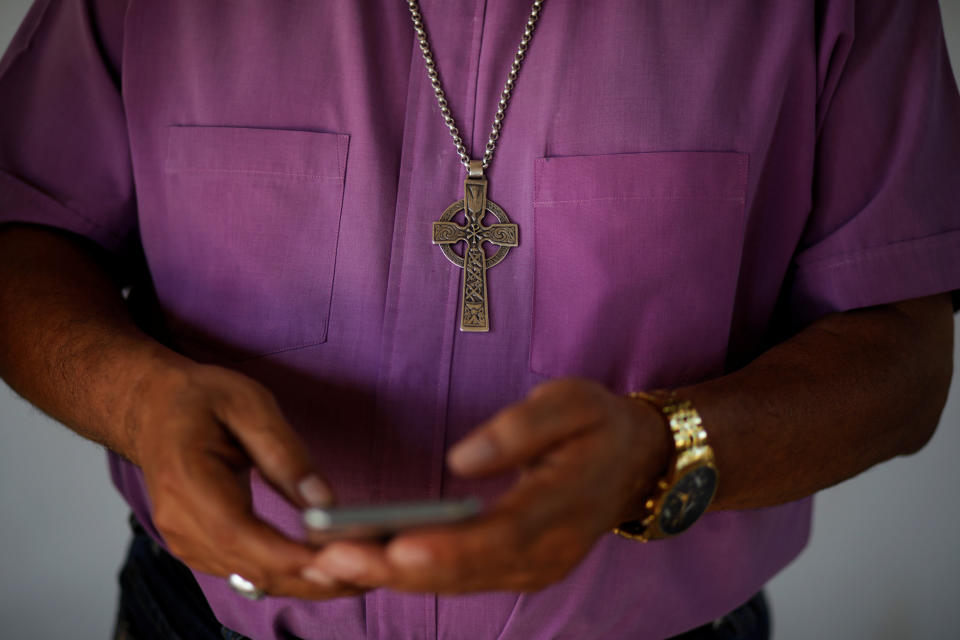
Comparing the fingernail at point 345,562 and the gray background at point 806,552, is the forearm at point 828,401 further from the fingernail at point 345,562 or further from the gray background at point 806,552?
the gray background at point 806,552

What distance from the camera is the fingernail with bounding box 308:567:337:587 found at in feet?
1.83

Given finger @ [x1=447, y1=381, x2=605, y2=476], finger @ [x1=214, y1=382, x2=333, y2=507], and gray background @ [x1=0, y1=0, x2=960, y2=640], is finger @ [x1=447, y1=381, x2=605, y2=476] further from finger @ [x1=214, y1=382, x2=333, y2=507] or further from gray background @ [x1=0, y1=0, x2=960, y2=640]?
gray background @ [x1=0, y1=0, x2=960, y2=640]

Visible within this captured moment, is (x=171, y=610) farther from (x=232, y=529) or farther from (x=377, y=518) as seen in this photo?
(x=377, y=518)

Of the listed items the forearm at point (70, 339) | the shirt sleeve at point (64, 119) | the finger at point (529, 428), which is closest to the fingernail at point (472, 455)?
the finger at point (529, 428)

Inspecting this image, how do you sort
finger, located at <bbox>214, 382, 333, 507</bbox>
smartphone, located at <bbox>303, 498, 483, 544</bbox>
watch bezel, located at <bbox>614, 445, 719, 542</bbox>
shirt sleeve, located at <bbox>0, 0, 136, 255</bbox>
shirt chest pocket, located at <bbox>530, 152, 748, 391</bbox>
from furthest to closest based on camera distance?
shirt sleeve, located at <bbox>0, 0, 136, 255</bbox> < shirt chest pocket, located at <bbox>530, 152, 748, 391</bbox> < watch bezel, located at <bbox>614, 445, 719, 542</bbox> < finger, located at <bbox>214, 382, 333, 507</bbox> < smartphone, located at <bbox>303, 498, 483, 544</bbox>

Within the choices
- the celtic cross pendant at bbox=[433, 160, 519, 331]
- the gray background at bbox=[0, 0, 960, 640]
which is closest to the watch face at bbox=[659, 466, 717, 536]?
the celtic cross pendant at bbox=[433, 160, 519, 331]

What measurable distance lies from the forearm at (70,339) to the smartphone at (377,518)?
35 centimetres

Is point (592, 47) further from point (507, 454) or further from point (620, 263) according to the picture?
point (507, 454)

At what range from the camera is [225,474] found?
0.60 metres

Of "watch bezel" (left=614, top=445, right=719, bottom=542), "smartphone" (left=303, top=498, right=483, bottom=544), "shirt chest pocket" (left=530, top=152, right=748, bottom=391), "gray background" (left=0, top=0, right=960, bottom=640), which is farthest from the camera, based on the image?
"gray background" (left=0, top=0, right=960, bottom=640)

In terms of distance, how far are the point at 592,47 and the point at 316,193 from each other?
38 centimetres

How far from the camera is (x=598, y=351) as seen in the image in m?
0.86

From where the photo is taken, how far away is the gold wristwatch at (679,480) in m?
0.70

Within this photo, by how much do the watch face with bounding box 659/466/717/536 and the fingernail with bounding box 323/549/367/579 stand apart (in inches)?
12.7
